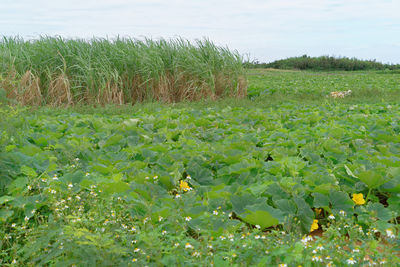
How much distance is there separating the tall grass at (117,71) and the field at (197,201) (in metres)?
5.18

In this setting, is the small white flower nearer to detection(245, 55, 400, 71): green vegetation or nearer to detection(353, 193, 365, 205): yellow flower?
detection(353, 193, 365, 205): yellow flower

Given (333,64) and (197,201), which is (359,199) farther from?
(333,64)

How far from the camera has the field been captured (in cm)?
208

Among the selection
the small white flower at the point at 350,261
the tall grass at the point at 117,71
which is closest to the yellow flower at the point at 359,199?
the small white flower at the point at 350,261

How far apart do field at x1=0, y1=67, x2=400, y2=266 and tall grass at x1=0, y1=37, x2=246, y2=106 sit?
5.18m

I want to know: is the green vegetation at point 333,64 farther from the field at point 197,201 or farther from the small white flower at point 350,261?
the small white flower at point 350,261

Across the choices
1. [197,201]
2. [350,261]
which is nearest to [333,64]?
[197,201]

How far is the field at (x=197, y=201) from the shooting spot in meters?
2.08

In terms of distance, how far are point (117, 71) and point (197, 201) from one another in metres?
8.00

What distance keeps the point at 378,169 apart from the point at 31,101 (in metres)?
8.62

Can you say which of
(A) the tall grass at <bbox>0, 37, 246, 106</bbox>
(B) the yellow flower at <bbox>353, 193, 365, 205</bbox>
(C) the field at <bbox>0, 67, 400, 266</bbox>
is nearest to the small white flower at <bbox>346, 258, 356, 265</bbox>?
(C) the field at <bbox>0, 67, 400, 266</bbox>

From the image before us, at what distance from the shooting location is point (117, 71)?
33.6 feet

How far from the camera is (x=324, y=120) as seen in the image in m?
6.36

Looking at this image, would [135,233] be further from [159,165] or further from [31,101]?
[31,101]
